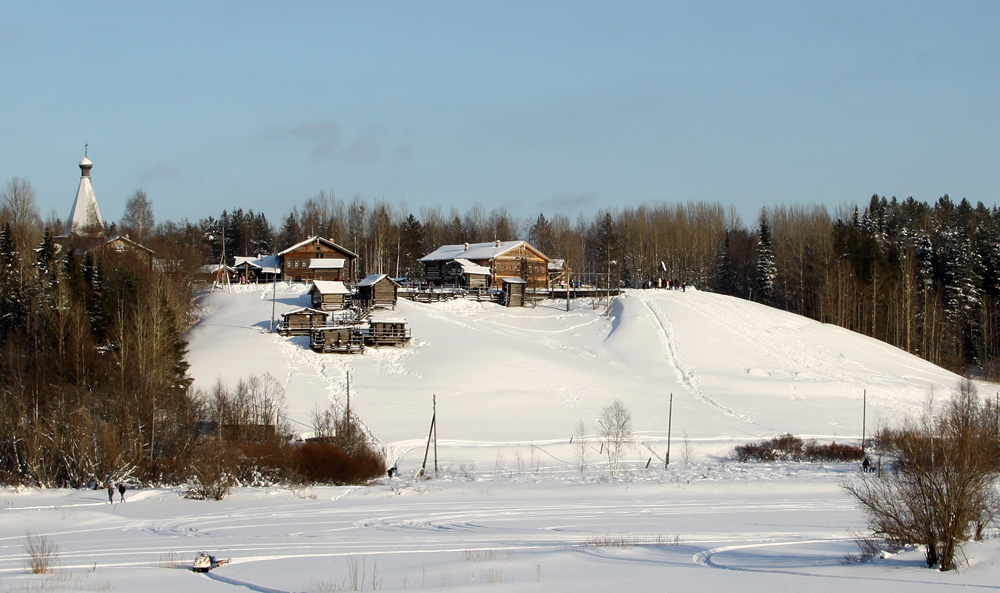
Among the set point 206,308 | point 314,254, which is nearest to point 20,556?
point 206,308

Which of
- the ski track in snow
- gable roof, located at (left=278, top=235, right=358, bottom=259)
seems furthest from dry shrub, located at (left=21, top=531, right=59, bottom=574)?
gable roof, located at (left=278, top=235, right=358, bottom=259)

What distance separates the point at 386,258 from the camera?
104m

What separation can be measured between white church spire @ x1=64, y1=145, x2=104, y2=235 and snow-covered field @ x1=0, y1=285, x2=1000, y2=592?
11.0 meters

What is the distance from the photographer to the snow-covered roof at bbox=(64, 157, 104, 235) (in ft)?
202

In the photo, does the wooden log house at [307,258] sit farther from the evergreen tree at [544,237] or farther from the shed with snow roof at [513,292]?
the evergreen tree at [544,237]

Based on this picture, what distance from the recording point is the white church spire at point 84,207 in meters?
61.6

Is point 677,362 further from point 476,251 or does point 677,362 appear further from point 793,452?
point 476,251

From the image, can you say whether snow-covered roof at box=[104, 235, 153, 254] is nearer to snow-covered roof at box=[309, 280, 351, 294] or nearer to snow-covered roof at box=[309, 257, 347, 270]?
snow-covered roof at box=[309, 280, 351, 294]

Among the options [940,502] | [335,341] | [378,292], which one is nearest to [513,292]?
[378,292]

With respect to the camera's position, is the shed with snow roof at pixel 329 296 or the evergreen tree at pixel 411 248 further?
the evergreen tree at pixel 411 248

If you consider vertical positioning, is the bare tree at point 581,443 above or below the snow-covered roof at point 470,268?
below

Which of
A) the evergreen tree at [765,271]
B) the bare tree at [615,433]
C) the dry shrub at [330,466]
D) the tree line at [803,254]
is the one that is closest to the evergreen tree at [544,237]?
the tree line at [803,254]

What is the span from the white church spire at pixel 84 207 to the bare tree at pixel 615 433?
43612 mm

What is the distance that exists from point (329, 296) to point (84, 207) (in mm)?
21103
